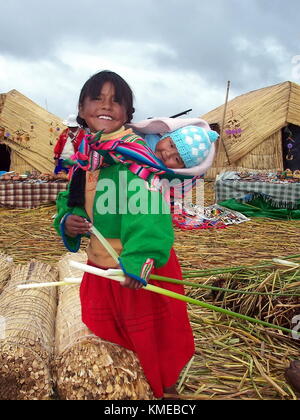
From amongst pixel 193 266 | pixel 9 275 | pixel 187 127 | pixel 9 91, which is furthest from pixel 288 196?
pixel 9 91

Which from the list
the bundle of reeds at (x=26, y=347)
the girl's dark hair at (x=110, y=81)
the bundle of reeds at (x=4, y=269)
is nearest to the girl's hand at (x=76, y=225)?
the girl's dark hair at (x=110, y=81)

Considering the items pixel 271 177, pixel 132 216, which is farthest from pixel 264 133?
pixel 132 216

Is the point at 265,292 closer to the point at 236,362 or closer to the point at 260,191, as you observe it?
the point at 236,362

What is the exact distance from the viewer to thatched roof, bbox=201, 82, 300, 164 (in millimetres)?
10531

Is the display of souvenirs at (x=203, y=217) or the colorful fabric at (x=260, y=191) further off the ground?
the colorful fabric at (x=260, y=191)

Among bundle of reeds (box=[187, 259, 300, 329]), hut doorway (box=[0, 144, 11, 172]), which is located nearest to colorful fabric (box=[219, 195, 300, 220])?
bundle of reeds (box=[187, 259, 300, 329])

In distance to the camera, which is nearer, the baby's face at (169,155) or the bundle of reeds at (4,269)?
the baby's face at (169,155)

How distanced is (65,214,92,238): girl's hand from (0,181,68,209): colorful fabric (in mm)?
6255

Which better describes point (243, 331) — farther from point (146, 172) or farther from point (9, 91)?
point (9, 91)

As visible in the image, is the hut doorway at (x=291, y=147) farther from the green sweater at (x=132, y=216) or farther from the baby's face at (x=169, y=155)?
the green sweater at (x=132, y=216)

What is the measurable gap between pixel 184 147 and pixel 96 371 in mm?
946

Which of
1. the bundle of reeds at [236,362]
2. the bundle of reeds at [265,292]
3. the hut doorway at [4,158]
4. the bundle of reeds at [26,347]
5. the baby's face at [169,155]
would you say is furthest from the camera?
the hut doorway at [4,158]

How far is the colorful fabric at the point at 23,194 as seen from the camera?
7832 millimetres

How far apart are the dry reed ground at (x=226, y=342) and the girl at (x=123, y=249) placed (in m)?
0.36
